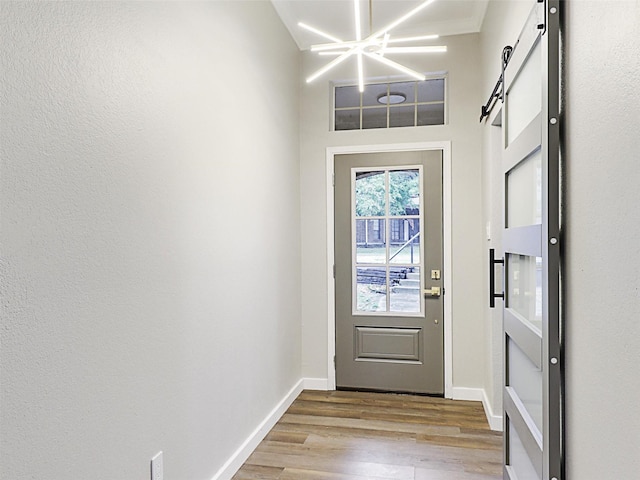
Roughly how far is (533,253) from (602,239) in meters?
0.48

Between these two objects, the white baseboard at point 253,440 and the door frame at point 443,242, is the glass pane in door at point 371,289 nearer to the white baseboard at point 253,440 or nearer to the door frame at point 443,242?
the door frame at point 443,242

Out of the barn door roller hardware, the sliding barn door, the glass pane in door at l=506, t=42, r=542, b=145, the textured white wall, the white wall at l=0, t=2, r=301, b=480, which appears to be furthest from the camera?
the barn door roller hardware

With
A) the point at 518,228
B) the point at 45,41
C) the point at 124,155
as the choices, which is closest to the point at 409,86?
the point at 518,228

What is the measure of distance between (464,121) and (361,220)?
3.76 feet

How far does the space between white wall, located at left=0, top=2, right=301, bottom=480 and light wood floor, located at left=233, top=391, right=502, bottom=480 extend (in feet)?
1.02

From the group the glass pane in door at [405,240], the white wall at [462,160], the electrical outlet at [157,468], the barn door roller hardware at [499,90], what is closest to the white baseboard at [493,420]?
the white wall at [462,160]

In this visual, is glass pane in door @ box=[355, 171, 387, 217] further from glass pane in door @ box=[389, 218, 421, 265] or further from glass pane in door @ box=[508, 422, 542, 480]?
glass pane in door @ box=[508, 422, 542, 480]

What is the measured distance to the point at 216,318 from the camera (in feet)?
7.46

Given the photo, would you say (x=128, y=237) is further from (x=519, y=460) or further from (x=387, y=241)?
(x=387, y=241)

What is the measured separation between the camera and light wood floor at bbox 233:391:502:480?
2.47 meters

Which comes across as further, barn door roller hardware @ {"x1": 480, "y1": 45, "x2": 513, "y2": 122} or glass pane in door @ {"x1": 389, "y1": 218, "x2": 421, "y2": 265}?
glass pane in door @ {"x1": 389, "y1": 218, "x2": 421, "y2": 265}

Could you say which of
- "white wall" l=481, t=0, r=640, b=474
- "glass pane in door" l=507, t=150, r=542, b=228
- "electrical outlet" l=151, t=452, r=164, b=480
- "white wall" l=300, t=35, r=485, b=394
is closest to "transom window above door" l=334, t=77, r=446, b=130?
"white wall" l=300, t=35, r=485, b=394

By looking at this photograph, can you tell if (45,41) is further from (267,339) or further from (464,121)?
(464,121)

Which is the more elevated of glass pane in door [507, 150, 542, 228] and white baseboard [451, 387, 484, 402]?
glass pane in door [507, 150, 542, 228]
